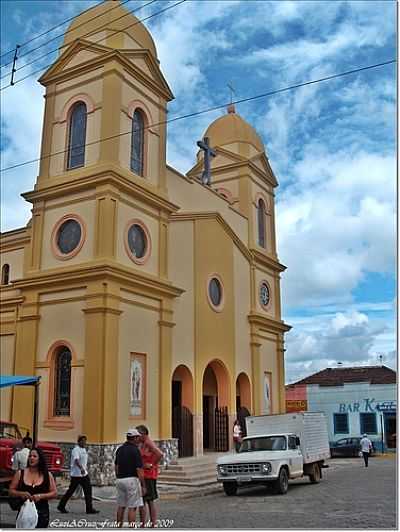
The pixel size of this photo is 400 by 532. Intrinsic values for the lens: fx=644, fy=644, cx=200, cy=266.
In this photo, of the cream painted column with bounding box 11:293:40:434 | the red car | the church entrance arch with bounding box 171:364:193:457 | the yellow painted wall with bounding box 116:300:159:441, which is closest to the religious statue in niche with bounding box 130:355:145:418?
the yellow painted wall with bounding box 116:300:159:441

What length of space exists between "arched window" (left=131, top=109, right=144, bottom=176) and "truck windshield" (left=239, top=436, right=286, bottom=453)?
941 cm

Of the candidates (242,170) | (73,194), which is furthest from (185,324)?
(242,170)

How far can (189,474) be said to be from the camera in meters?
18.9

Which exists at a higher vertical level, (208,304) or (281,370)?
(208,304)

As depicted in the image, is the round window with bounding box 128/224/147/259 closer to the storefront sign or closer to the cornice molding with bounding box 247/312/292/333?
the cornice molding with bounding box 247/312/292/333

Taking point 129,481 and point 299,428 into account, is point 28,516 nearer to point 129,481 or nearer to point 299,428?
point 129,481

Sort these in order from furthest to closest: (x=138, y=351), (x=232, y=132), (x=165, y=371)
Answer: (x=232, y=132)
(x=165, y=371)
(x=138, y=351)

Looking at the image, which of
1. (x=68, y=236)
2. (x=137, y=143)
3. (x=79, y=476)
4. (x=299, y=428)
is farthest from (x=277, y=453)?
(x=137, y=143)

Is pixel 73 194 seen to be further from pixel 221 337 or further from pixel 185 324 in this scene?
pixel 221 337

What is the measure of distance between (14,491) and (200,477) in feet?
40.8

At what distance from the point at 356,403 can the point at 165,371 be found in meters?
21.8

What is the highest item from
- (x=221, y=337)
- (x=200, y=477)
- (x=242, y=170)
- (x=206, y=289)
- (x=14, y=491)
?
(x=242, y=170)

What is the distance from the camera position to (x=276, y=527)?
11.2 meters

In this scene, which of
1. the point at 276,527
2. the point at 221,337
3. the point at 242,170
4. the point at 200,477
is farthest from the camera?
the point at 242,170
